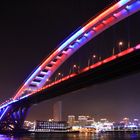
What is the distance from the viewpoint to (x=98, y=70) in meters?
32.7

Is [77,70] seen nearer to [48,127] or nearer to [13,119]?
[13,119]

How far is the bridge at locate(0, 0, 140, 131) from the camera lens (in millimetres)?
29427

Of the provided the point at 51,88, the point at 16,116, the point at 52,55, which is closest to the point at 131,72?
the point at 51,88

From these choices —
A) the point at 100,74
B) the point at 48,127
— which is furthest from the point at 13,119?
the point at 100,74

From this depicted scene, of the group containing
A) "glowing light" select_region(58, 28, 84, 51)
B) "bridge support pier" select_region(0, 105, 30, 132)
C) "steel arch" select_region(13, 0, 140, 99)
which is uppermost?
"glowing light" select_region(58, 28, 84, 51)

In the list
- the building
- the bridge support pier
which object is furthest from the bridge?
the building

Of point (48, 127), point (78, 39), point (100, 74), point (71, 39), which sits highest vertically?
point (71, 39)

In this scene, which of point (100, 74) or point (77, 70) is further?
point (77, 70)

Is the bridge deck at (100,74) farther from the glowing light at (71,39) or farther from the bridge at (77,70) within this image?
the glowing light at (71,39)

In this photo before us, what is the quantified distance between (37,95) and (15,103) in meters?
11.4

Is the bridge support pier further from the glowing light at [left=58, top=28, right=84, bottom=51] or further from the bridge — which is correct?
the glowing light at [left=58, top=28, right=84, bottom=51]

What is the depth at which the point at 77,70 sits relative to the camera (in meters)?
43.1

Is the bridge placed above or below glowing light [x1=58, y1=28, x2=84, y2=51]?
below

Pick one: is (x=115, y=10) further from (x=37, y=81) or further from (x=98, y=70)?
(x=37, y=81)
